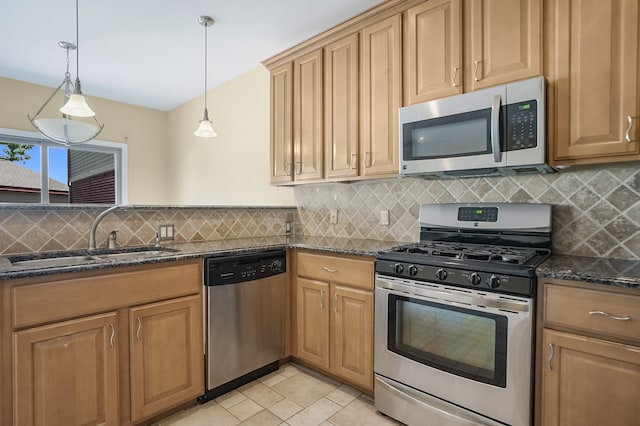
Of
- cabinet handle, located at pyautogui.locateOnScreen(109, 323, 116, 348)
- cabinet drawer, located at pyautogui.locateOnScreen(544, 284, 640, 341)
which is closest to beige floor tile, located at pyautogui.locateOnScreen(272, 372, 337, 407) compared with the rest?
cabinet handle, located at pyautogui.locateOnScreen(109, 323, 116, 348)

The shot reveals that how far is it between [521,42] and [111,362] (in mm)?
2631

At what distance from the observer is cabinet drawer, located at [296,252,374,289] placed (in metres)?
2.06

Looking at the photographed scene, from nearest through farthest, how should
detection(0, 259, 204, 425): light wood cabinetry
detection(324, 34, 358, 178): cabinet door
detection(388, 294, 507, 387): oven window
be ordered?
detection(0, 259, 204, 425): light wood cabinetry
detection(388, 294, 507, 387): oven window
detection(324, 34, 358, 178): cabinet door

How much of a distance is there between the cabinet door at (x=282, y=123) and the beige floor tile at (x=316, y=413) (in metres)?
1.70

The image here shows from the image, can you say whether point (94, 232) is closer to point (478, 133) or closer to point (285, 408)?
point (285, 408)

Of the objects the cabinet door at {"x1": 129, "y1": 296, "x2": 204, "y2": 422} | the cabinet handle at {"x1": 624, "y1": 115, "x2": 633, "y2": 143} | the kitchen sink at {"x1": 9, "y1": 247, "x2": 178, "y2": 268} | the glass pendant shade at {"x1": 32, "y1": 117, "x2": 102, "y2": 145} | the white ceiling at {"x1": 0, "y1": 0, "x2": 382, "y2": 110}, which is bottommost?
the cabinet door at {"x1": 129, "y1": 296, "x2": 204, "y2": 422}

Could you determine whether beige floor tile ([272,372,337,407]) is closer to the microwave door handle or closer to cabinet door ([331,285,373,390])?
cabinet door ([331,285,373,390])

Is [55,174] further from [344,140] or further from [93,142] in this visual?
[344,140]

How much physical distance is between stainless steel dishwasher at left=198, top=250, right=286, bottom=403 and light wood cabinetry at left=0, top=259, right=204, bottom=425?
0.25 ft

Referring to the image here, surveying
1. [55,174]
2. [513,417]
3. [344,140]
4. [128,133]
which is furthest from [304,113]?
[55,174]

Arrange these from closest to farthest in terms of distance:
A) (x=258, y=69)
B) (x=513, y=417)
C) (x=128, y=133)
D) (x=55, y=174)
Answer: (x=513, y=417)
(x=258, y=69)
(x=55, y=174)
(x=128, y=133)

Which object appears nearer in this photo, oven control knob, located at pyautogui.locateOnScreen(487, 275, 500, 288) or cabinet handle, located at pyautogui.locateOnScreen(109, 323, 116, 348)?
oven control knob, located at pyautogui.locateOnScreen(487, 275, 500, 288)

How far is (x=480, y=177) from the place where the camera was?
6.99 feet

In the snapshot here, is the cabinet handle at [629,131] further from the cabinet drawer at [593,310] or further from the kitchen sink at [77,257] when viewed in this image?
the kitchen sink at [77,257]
